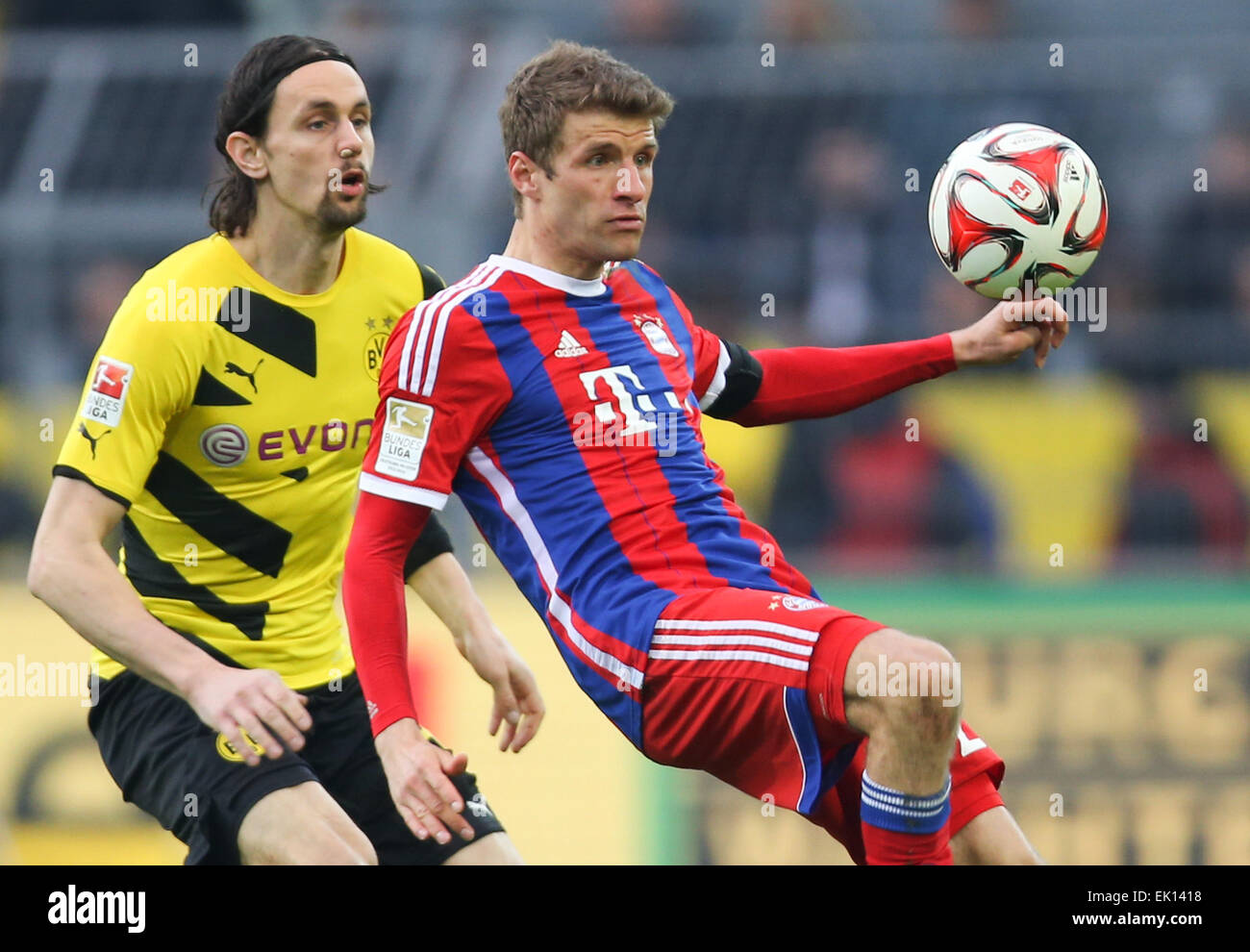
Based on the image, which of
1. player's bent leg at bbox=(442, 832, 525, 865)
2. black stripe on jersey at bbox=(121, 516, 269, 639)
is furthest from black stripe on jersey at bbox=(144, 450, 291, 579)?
player's bent leg at bbox=(442, 832, 525, 865)

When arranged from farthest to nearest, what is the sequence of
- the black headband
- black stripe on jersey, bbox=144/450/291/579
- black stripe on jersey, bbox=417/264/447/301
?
black stripe on jersey, bbox=417/264/447/301 → the black headband → black stripe on jersey, bbox=144/450/291/579

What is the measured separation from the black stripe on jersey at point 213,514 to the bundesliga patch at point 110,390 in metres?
0.26

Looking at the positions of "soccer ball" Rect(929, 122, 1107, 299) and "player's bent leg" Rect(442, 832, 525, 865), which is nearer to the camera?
"soccer ball" Rect(929, 122, 1107, 299)

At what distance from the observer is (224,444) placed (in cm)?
516

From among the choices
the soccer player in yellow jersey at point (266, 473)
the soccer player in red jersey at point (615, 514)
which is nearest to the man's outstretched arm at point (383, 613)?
the soccer player in red jersey at point (615, 514)

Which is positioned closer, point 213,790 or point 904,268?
point 213,790

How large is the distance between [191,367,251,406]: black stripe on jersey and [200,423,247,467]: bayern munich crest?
0.21 feet

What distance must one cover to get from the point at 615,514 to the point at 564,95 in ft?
3.64

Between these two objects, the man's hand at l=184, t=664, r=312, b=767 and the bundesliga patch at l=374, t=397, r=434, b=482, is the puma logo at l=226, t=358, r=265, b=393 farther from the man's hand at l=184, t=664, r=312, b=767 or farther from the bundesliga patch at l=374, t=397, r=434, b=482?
the man's hand at l=184, t=664, r=312, b=767

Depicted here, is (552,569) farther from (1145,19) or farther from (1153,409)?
(1145,19)

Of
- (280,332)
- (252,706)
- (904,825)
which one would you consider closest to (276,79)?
(280,332)

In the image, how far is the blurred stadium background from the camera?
8.33 m

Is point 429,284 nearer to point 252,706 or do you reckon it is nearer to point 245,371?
point 245,371

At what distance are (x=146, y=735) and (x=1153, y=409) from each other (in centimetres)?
554
